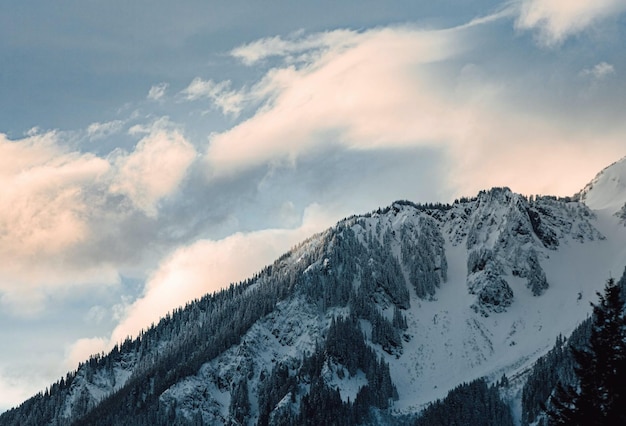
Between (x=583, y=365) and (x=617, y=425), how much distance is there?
2851mm

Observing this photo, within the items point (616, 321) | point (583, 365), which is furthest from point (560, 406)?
point (616, 321)

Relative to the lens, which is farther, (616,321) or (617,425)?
(616,321)

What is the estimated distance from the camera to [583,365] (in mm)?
36844

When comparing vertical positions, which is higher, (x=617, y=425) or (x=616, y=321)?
(x=616, y=321)

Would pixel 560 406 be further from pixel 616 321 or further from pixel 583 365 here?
pixel 616 321

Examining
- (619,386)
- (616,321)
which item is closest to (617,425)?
(619,386)

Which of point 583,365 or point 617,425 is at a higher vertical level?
point 583,365

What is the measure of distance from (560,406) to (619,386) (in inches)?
110

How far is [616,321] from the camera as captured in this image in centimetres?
3788

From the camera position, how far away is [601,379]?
1458 inches

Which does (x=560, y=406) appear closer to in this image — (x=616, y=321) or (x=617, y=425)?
(x=617, y=425)

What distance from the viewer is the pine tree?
3616cm

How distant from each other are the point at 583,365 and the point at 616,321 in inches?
109

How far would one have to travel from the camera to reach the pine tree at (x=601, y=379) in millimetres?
36156
